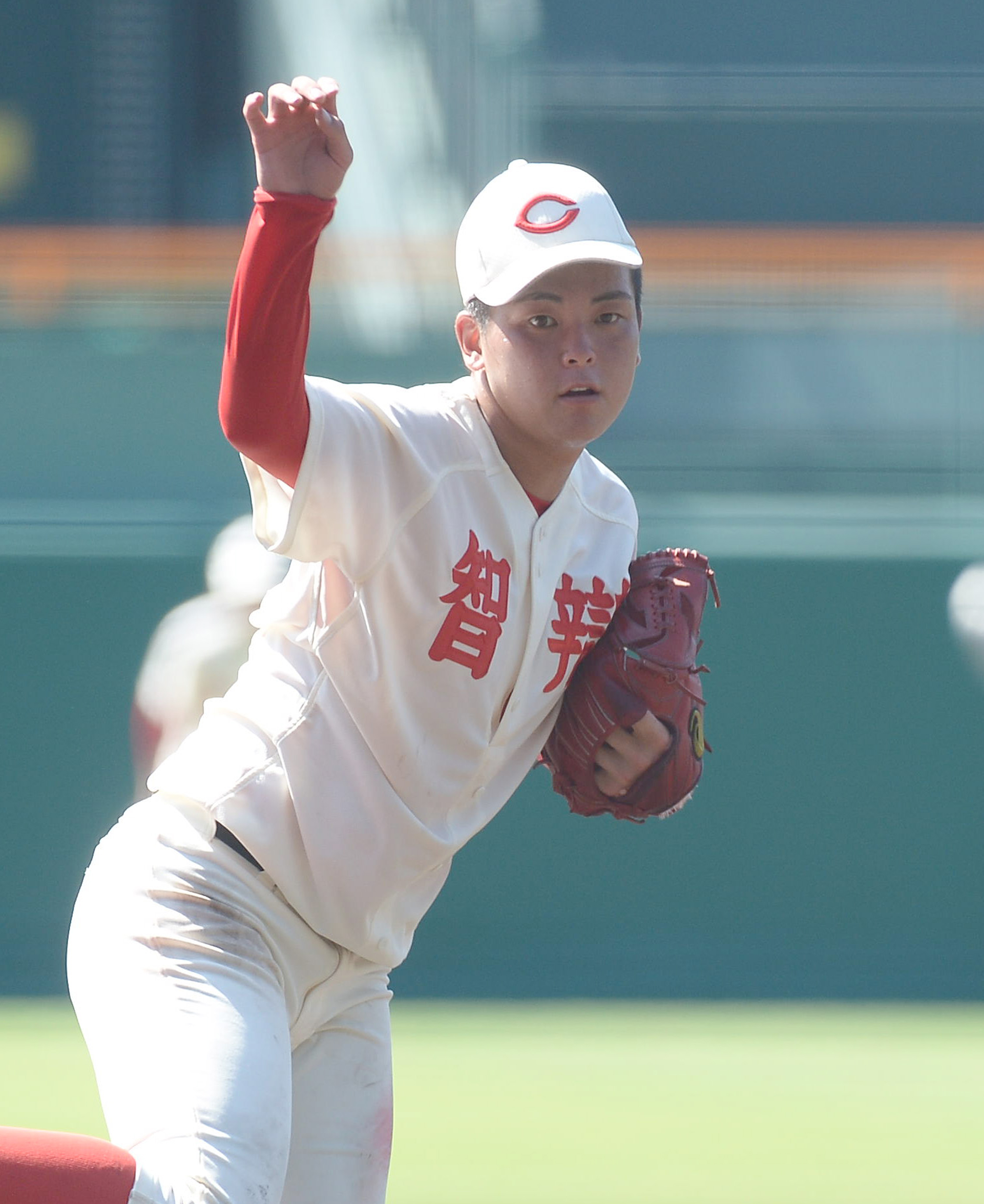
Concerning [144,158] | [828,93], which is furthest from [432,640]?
[828,93]

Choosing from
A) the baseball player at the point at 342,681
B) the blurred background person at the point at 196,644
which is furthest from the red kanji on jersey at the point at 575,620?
the blurred background person at the point at 196,644

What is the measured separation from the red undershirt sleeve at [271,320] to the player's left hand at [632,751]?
2.49ft

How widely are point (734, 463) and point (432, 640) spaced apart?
4.77 metres

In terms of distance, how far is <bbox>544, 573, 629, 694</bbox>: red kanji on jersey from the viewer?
92.7 inches

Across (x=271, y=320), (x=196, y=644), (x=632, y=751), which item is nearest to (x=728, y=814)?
(x=196, y=644)

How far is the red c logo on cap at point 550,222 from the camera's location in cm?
223

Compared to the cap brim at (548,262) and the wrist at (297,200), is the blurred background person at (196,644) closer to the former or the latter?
the cap brim at (548,262)

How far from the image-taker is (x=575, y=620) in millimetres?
2381

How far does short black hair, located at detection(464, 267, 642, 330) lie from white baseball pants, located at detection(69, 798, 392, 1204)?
0.71m

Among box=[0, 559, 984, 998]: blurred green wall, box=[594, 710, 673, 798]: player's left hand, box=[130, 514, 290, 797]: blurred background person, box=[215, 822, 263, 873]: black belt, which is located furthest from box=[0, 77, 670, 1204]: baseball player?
box=[0, 559, 984, 998]: blurred green wall

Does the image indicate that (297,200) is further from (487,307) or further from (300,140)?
(487,307)

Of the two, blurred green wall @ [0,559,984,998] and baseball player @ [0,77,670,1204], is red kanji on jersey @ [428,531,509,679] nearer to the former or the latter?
baseball player @ [0,77,670,1204]

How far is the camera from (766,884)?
6320 mm

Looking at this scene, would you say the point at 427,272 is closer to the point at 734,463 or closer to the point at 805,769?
the point at 734,463
